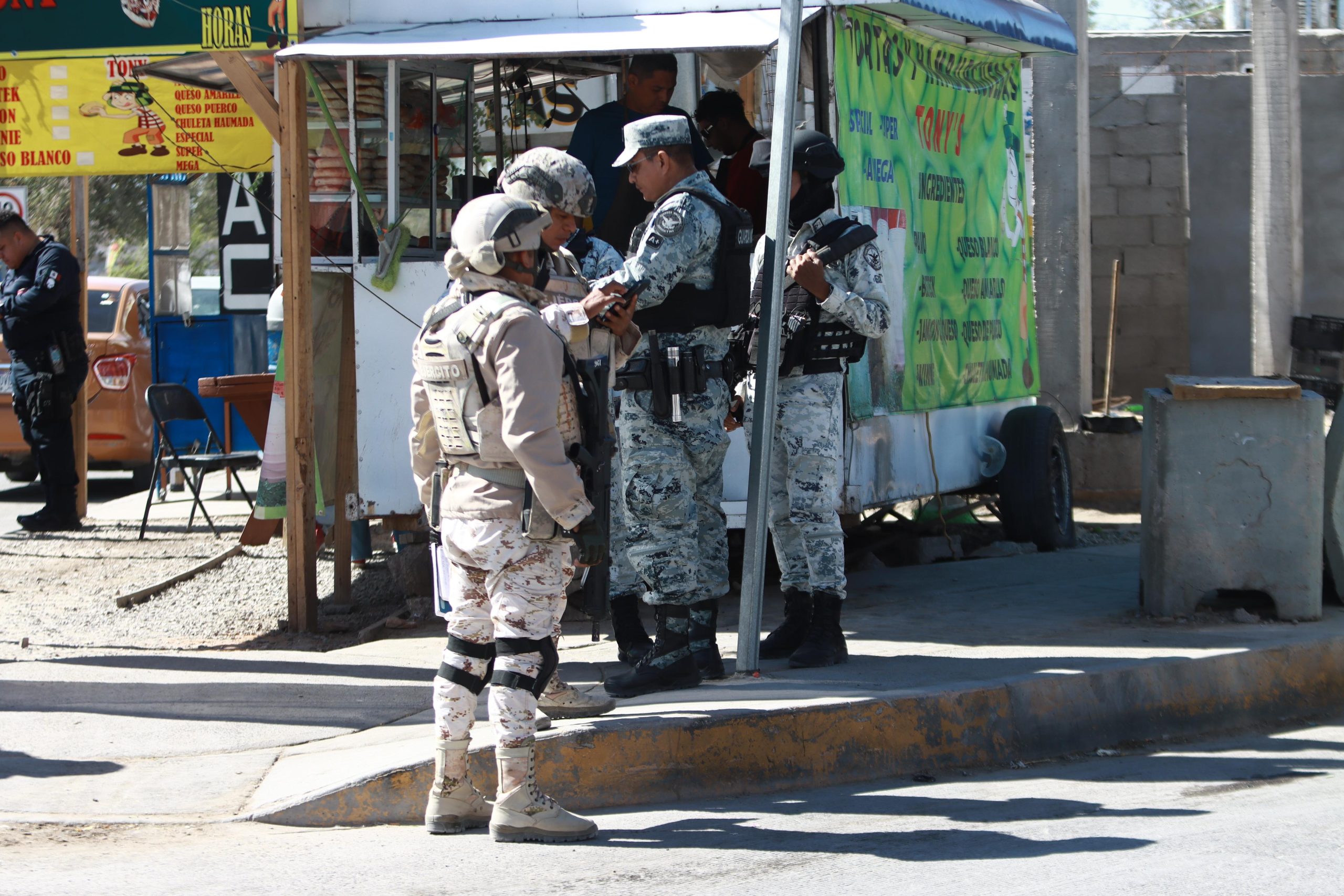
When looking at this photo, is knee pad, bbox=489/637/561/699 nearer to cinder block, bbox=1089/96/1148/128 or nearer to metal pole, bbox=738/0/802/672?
metal pole, bbox=738/0/802/672

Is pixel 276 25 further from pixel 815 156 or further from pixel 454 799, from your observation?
pixel 454 799

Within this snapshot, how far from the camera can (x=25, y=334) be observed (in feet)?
33.7

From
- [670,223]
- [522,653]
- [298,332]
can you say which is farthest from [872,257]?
[298,332]

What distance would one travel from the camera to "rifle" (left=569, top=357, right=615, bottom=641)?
4383mm

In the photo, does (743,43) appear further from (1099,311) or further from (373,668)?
(1099,311)

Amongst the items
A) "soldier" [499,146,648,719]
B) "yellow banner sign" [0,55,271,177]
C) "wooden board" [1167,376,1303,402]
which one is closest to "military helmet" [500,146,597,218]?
"soldier" [499,146,648,719]

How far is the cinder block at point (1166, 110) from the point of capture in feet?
42.6

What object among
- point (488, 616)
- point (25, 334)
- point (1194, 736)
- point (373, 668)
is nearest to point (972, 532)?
A: point (1194, 736)

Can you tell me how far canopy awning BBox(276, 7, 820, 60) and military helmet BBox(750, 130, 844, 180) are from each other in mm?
896

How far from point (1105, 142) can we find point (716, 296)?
29.1 feet

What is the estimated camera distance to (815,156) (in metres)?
5.59

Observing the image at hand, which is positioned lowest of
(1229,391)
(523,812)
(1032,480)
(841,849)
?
(841,849)

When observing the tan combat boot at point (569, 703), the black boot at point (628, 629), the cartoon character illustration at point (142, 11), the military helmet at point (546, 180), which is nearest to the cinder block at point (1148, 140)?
the cartoon character illustration at point (142, 11)

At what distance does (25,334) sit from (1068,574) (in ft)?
23.1
